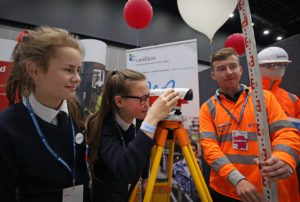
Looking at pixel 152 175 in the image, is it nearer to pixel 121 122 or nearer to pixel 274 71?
pixel 121 122

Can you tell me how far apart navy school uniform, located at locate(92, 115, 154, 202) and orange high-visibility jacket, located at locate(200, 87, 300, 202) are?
44 cm

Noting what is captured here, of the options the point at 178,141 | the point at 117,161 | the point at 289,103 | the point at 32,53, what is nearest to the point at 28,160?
the point at 117,161

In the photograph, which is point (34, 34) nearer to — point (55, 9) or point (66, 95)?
point (66, 95)

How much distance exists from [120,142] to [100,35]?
4.17 metres

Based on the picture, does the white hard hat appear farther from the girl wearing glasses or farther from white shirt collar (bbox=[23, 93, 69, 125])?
white shirt collar (bbox=[23, 93, 69, 125])

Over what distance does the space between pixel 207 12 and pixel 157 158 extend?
0.99 metres

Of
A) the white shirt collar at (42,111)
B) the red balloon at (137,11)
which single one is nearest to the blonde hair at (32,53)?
the white shirt collar at (42,111)

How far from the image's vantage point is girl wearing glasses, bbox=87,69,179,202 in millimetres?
891

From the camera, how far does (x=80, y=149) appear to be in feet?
3.37

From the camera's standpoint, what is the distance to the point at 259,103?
90 cm

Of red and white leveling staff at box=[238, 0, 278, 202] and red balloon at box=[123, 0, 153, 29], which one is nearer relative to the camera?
red and white leveling staff at box=[238, 0, 278, 202]

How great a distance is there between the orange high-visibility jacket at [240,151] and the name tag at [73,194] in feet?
2.29

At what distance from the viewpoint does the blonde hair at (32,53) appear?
3.00ft

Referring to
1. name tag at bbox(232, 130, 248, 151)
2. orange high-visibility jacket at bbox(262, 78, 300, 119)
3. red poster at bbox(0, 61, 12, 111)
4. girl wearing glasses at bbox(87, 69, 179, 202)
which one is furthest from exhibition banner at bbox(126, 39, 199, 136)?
red poster at bbox(0, 61, 12, 111)
